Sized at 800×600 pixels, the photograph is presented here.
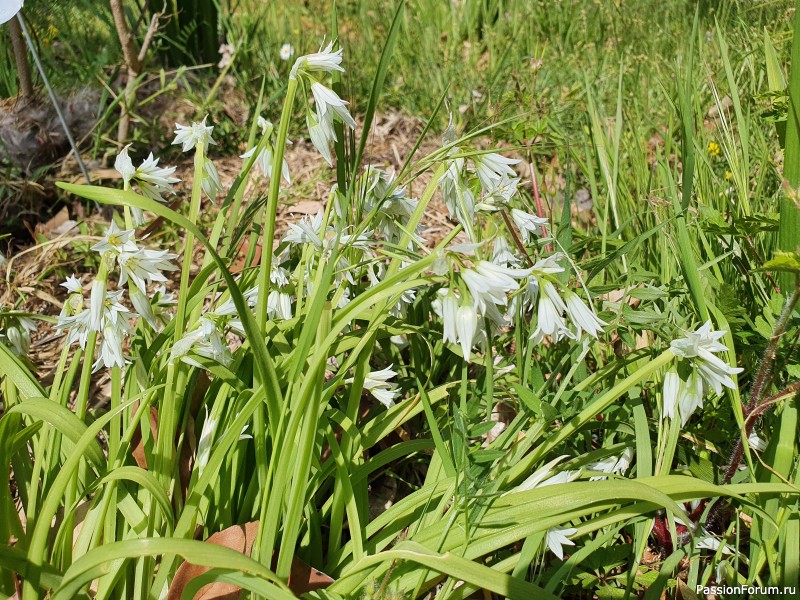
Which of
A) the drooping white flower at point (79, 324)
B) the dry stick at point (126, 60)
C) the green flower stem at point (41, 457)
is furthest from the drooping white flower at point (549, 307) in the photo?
the dry stick at point (126, 60)

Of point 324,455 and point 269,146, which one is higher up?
point 269,146

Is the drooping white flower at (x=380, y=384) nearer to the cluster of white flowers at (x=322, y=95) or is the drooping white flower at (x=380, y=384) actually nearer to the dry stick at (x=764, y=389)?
the cluster of white flowers at (x=322, y=95)

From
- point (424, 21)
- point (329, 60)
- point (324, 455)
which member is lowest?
point (324, 455)

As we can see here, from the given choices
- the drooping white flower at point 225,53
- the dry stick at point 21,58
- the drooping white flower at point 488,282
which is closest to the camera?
the drooping white flower at point 488,282

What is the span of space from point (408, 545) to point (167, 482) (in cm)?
54

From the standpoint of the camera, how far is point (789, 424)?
142 cm

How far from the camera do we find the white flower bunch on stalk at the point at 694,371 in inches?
47.0

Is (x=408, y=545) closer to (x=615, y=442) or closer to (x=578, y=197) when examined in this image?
(x=615, y=442)

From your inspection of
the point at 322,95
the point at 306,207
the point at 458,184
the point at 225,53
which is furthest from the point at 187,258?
the point at 225,53

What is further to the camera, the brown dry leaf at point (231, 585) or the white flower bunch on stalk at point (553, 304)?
the brown dry leaf at point (231, 585)

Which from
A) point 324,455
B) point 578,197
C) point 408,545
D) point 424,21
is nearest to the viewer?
point 408,545

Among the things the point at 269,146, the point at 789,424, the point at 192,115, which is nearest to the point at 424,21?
the point at 192,115

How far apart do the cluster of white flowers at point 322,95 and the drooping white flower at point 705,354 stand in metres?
0.70

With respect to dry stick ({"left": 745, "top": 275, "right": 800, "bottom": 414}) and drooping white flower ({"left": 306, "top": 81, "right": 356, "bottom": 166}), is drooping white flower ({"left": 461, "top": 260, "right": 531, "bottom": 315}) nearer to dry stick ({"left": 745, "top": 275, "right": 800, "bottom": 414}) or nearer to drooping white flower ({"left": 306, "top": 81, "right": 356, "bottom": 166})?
drooping white flower ({"left": 306, "top": 81, "right": 356, "bottom": 166})
